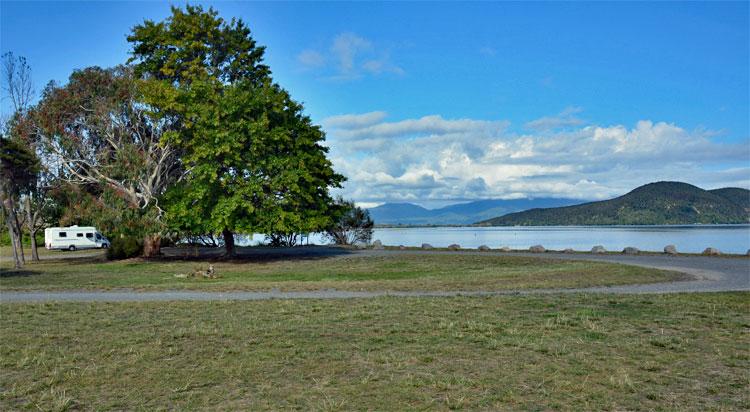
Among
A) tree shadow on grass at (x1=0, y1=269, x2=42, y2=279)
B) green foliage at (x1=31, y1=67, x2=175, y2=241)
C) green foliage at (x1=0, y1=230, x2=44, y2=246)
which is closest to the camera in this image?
tree shadow on grass at (x1=0, y1=269, x2=42, y2=279)

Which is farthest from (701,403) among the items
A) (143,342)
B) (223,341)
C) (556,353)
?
(143,342)

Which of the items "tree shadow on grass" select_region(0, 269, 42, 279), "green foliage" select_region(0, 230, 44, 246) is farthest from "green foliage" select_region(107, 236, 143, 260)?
"green foliage" select_region(0, 230, 44, 246)

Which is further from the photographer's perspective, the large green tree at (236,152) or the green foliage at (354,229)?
the green foliage at (354,229)

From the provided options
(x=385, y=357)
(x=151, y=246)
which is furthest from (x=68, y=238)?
(x=385, y=357)

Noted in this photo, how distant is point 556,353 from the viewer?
8.14 m

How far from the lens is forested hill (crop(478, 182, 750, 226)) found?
127 m

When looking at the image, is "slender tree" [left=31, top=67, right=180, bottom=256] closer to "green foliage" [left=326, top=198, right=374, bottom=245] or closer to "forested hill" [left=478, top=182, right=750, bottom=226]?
"green foliage" [left=326, top=198, right=374, bottom=245]

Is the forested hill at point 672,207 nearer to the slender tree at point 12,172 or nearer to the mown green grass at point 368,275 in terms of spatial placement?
the mown green grass at point 368,275

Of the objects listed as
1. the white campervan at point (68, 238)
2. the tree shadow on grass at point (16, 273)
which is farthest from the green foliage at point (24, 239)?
the tree shadow on grass at point (16, 273)

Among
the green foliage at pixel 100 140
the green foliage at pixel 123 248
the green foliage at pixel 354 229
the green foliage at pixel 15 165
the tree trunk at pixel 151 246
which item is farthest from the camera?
the green foliage at pixel 354 229

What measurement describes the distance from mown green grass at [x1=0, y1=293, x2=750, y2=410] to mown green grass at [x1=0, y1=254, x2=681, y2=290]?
16.5ft

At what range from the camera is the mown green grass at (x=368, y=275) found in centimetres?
1797

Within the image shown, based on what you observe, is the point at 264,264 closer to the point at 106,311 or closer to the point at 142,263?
the point at 142,263

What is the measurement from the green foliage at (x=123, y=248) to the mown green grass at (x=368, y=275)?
119 centimetres
